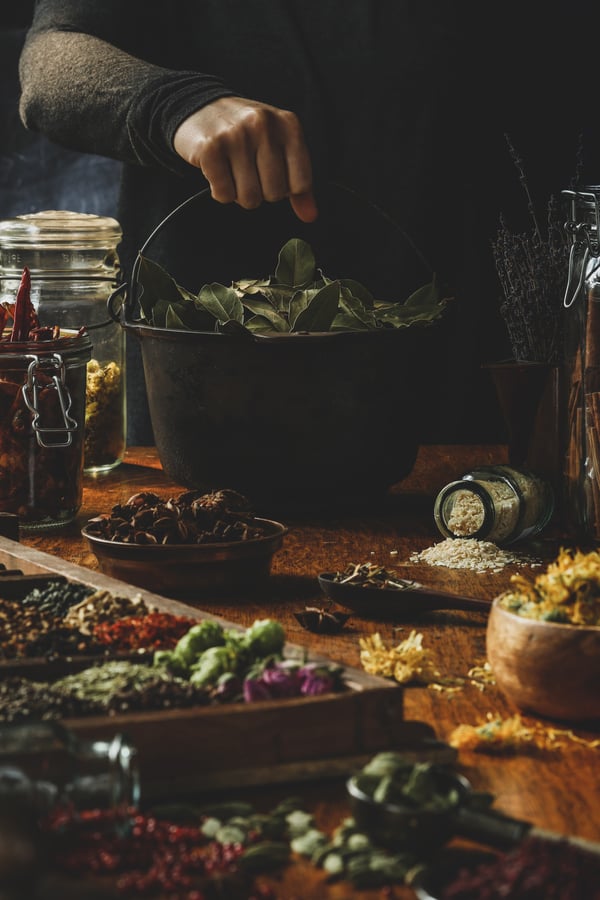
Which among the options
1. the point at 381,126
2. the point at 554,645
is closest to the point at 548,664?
the point at 554,645

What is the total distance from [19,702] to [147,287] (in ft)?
3.52

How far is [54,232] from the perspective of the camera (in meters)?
2.26

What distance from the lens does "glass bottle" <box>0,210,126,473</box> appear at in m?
2.23

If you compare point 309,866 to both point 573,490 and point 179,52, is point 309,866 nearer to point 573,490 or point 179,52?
point 573,490

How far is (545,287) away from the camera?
1.90m

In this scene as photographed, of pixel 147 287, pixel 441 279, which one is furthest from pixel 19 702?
pixel 441 279

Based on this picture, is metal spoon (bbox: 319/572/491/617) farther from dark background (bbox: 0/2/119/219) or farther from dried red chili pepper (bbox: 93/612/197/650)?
dark background (bbox: 0/2/119/219)

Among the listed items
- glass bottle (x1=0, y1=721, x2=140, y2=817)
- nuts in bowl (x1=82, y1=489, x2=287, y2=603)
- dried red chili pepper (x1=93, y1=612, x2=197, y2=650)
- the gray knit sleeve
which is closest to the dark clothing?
the gray knit sleeve

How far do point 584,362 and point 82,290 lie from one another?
3.12 ft

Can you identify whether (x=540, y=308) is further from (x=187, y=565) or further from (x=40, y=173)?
(x=40, y=173)

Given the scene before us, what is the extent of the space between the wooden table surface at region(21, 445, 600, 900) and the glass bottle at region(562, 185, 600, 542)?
0.27ft

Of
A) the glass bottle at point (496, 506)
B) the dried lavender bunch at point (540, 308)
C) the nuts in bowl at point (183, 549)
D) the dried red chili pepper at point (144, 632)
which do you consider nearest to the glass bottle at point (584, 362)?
the glass bottle at point (496, 506)

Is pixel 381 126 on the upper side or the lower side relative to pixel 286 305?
upper

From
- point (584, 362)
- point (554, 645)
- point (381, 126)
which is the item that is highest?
point (381, 126)
